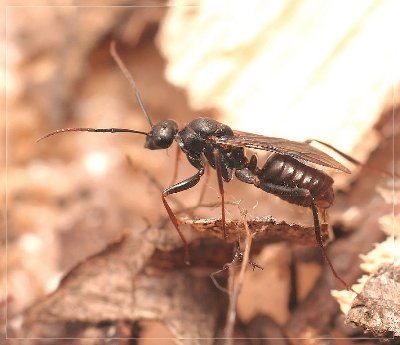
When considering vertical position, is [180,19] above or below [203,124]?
above

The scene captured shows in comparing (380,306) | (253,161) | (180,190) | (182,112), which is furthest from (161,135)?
(380,306)

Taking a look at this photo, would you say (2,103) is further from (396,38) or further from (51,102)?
(396,38)

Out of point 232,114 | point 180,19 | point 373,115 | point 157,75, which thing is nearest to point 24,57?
point 157,75

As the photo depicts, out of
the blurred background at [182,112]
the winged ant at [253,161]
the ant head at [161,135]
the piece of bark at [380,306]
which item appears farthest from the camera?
the ant head at [161,135]

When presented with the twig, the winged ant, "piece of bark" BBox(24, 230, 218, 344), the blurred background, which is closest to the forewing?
the winged ant

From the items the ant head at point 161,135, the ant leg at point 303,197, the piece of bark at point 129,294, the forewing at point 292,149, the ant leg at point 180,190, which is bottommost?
the piece of bark at point 129,294

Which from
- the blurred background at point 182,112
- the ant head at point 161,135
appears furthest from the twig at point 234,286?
the ant head at point 161,135

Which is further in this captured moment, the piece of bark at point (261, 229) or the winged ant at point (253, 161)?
the winged ant at point (253, 161)

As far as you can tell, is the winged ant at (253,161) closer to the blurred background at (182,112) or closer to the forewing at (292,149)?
the forewing at (292,149)
